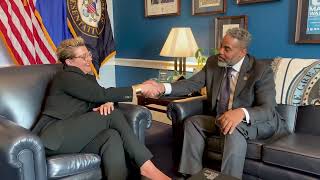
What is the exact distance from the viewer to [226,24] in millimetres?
2762

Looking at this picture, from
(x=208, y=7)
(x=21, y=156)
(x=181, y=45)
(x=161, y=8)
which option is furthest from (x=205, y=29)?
(x=21, y=156)

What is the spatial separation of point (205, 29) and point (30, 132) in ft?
6.70

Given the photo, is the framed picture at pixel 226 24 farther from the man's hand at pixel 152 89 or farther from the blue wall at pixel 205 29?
the man's hand at pixel 152 89

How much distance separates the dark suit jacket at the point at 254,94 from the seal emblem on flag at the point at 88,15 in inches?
75.8

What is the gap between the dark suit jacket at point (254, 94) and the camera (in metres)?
1.82

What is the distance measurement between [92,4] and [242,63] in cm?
224

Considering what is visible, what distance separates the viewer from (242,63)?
79.6 inches

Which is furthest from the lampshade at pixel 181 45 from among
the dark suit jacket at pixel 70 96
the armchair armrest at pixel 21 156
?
the armchair armrest at pixel 21 156

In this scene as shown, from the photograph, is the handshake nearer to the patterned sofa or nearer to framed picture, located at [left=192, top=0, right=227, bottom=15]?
the patterned sofa

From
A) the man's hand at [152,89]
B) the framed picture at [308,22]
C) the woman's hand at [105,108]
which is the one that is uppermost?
the framed picture at [308,22]

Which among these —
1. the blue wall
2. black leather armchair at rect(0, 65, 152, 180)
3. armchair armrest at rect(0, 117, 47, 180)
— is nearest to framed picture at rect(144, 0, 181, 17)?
the blue wall

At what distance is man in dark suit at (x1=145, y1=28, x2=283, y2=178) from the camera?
1.74 meters

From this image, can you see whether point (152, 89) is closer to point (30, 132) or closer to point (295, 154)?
point (30, 132)

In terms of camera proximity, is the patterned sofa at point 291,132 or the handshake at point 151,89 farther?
the handshake at point 151,89
